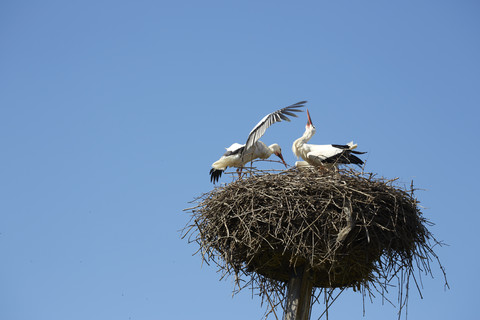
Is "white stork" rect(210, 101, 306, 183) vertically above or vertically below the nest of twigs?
above

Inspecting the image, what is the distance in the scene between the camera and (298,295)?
25.3ft

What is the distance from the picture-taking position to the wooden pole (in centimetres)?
760

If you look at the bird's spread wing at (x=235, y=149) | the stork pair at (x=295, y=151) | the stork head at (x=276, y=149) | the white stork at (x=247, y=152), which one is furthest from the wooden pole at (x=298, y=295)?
the stork head at (x=276, y=149)

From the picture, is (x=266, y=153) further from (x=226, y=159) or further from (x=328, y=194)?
(x=328, y=194)

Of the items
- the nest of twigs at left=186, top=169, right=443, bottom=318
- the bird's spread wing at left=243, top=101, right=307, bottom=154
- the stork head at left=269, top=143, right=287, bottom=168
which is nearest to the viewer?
the nest of twigs at left=186, top=169, right=443, bottom=318

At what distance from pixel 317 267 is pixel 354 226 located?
0.68m

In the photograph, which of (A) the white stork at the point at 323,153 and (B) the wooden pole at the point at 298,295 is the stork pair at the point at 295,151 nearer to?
(A) the white stork at the point at 323,153

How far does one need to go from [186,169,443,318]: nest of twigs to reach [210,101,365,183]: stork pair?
4.68ft

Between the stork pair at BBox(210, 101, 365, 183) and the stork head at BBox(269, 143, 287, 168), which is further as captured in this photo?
the stork head at BBox(269, 143, 287, 168)

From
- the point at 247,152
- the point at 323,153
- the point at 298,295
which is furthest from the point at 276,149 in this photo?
the point at 298,295

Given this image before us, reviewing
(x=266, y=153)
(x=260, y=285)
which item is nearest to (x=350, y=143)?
(x=266, y=153)

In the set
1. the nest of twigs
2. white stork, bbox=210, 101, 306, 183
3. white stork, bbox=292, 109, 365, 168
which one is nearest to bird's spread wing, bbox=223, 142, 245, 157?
Result: white stork, bbox=210, 101, 306, 183

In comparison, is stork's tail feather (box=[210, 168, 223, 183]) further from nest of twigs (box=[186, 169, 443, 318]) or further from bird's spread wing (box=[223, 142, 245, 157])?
nest of twigs (box=[186, 169, 443, 318])

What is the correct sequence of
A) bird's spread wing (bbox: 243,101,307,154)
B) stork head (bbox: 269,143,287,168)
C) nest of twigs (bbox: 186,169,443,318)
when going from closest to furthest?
nest of twigs (bbox: 186,169,443,318) → bird's spread wing (bbox: 243,101,307,154) → stork head (bbox: 269,143,287,168)
